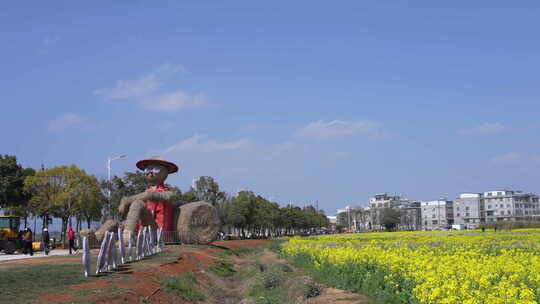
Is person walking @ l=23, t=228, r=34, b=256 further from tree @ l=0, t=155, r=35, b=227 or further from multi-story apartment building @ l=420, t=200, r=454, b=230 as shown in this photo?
multi-story apartment building @ l=420, t=200, r=454, b=230

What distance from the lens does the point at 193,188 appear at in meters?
68.7

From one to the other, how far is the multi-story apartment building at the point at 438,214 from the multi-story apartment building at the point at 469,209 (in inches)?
158

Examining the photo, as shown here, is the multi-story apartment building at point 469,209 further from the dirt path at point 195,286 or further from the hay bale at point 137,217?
the dirt path at point 195,286

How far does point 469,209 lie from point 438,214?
1300 cm

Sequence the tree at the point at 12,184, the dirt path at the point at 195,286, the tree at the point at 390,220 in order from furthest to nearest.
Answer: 1. the tree at the point at 390,220
2. the tree at the point at 12,184
3. the dirt path at the point at 195,286

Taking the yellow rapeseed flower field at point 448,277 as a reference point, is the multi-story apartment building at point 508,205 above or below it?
above

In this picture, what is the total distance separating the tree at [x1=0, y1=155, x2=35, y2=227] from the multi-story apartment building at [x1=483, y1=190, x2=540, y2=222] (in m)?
150

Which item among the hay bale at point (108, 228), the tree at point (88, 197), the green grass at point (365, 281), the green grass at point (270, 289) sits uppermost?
the tree at point (88, 197)

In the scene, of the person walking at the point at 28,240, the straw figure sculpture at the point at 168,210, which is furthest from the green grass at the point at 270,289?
the person walking at the point at 28,240

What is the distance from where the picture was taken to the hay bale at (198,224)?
35438mm

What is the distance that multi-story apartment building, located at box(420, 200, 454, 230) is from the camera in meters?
192

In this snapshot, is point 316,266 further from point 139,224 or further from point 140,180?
point 140,180

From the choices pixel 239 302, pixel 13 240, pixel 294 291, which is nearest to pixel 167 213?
pixel 13 240

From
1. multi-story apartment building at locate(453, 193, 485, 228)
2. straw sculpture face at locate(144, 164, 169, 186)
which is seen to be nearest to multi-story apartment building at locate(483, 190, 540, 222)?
multi-story apartment building at locate(453, 193, 485, 228)
